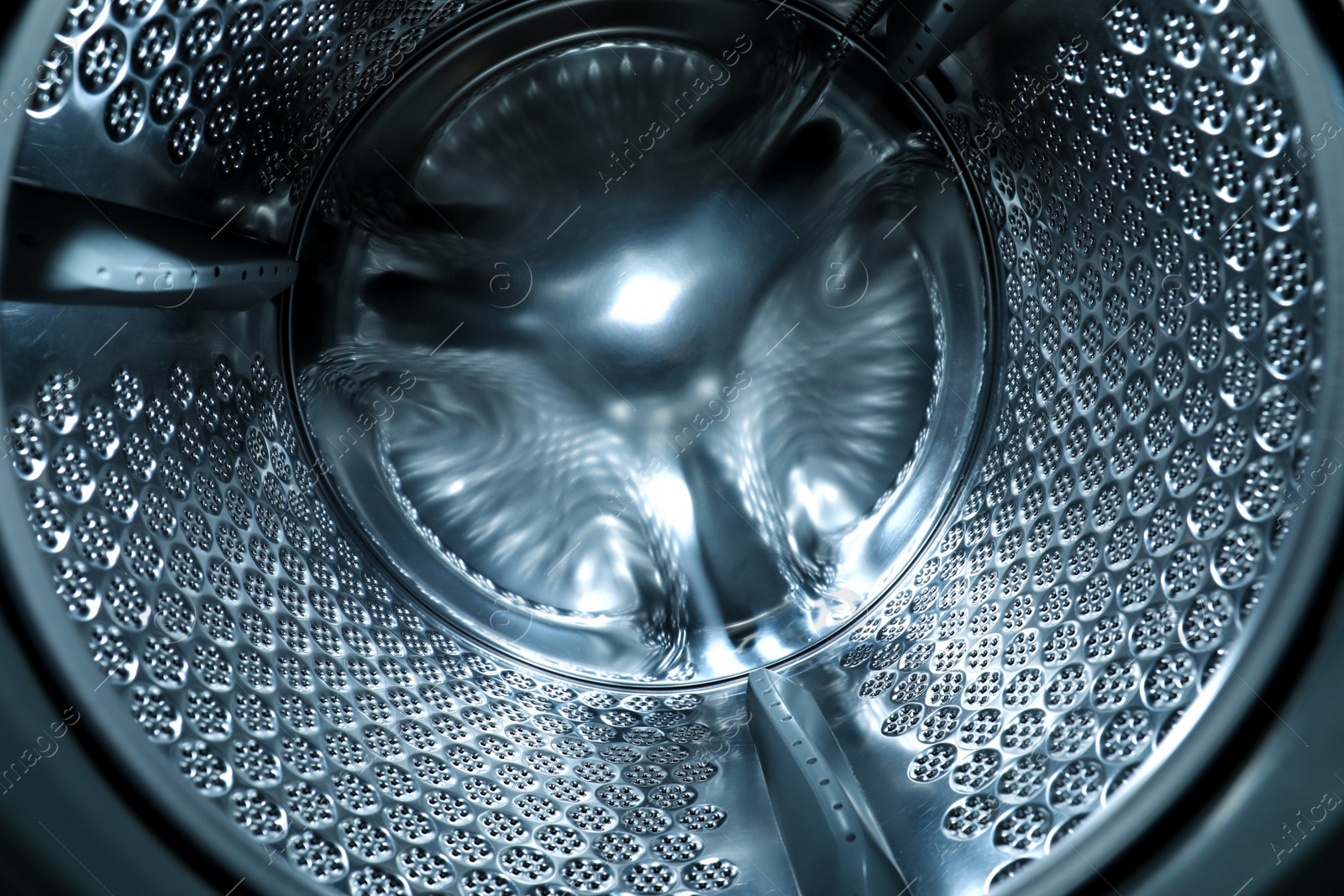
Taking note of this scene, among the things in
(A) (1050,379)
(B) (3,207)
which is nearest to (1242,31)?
(A) (1050,379)

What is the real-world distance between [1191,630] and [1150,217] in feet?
1.18

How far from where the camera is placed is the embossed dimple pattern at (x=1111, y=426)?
0.62 metres

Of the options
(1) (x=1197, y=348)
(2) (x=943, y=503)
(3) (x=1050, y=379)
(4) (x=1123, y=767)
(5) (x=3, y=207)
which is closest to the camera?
(5) (x=3, y=207)

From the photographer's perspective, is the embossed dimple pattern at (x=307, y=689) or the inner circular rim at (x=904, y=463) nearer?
the embossed dimple pattern at (x=307, y=689)

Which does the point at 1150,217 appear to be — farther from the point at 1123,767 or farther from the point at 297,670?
the point at 297,670

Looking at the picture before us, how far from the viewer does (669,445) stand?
42.2 inches

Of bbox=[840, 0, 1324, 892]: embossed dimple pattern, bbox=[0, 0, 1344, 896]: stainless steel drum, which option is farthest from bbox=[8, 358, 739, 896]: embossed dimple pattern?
bbox=[840, 0, 1324, 892]: embossed dimple pattern

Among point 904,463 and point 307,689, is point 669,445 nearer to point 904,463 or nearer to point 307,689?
point 904,463

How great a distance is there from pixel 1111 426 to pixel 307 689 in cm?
78

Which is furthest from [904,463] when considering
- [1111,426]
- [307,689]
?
[307,689]

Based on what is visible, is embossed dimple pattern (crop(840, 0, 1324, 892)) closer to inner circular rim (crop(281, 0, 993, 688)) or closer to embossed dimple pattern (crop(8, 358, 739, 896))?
inner circular rim (crop(281, 0, 993, 688))

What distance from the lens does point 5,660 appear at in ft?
1.77

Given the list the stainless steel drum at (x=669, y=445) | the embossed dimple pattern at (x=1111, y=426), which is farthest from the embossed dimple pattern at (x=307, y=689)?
the embossed dimple pattern at (x=1111, y=426)

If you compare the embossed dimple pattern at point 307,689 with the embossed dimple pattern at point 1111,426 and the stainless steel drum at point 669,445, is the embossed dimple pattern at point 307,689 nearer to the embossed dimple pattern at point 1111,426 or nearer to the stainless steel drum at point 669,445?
the stainless steel drum at point 669,445
